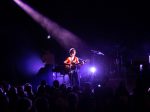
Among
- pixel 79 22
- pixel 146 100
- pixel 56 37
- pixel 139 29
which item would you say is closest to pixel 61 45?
pixel 56 37

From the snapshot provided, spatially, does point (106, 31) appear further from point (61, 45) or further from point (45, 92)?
point (45, 92)

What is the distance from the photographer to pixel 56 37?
52.2ft

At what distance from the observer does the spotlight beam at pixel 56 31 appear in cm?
1501

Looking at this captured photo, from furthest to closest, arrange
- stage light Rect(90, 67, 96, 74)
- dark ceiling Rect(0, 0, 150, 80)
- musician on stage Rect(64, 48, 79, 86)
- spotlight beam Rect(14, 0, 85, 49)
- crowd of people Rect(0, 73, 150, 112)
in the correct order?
spotlight beam Rect(14, 0, 85, 49) → dark ceiling Rect(0, 0, 150, 80) → stage light Rect(90, 67, 96, 74) → musician on stage Rect(64, 48, 79, 86) → crowd of people Rect(0, 73, 150, 112)

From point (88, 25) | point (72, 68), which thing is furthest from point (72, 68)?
point (88, 25)

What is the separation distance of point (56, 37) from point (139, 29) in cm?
431

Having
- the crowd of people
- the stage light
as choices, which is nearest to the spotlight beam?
the stage light

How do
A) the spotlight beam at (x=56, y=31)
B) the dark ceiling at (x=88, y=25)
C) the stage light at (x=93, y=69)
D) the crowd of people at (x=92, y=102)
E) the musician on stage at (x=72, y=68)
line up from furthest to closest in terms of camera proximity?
the spotlight beam at (x=56, y=31) → the dark ceiling at (x=88, y=25) → the stage light at (x=93, y=69) → the musician on stage at (x=72, y=68) → the crowd of people at (x=92, y=102)

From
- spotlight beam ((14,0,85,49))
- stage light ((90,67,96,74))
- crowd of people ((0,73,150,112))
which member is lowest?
crowd of people ((0,73,150,112))

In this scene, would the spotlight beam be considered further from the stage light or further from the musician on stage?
the musician on stage

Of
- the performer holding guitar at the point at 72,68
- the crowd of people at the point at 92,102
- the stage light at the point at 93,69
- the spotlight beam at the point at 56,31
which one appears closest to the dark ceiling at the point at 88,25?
the spotlight beam at the point at 56,31

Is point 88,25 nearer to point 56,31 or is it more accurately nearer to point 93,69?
point 56,31

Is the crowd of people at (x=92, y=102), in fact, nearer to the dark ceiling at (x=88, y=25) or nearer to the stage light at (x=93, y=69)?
the stage light at (x=93, y=69)

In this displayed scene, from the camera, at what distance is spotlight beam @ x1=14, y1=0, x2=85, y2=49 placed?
49.3ft
